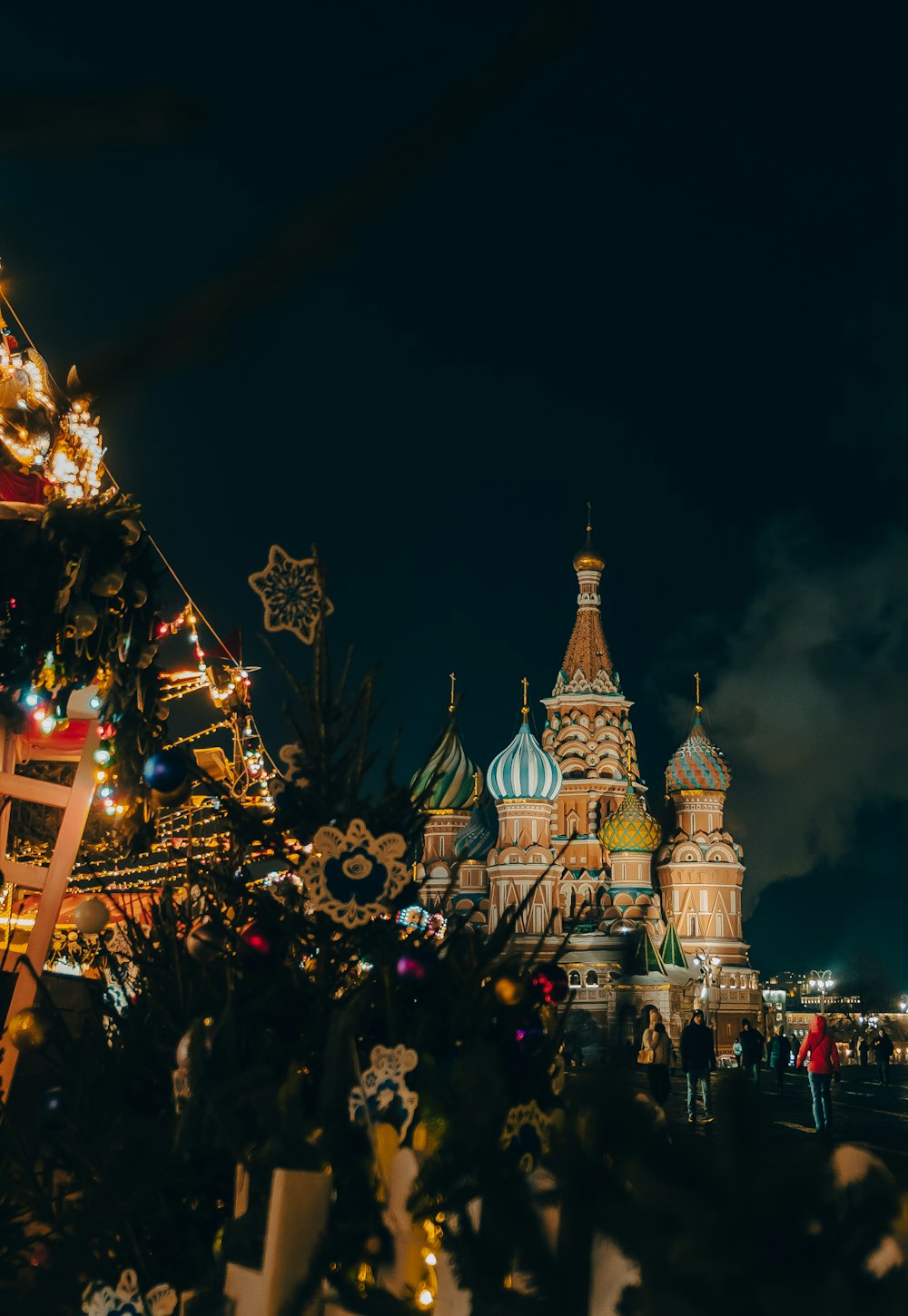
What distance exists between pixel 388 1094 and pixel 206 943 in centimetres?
119

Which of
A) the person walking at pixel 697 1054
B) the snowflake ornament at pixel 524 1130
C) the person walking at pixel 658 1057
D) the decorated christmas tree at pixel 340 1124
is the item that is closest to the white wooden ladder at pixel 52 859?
the decorated christmas tree at pixel 340 1124

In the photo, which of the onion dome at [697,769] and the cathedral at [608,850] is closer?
the cathedral at [608,850]

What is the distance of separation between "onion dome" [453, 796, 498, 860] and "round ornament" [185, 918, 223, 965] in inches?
2216

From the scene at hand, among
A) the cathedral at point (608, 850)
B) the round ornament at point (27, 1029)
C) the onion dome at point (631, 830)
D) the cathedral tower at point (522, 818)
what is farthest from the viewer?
the onion dome at point (631, 830)

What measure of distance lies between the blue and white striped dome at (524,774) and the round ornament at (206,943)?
192 ft

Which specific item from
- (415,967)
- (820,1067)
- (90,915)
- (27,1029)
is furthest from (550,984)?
(820,1067)

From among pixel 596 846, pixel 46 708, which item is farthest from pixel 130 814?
pixel 596 846

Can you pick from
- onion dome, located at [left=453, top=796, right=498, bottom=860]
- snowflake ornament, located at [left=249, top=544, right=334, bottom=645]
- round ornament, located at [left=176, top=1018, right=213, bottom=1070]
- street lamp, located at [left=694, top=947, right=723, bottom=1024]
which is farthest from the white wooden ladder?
onion dome, located at [left=453, top=796, right=498, bottom=860]

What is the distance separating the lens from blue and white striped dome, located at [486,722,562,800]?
206 feet

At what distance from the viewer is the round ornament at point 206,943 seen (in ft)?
14.6

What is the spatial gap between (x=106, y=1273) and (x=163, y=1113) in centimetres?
45

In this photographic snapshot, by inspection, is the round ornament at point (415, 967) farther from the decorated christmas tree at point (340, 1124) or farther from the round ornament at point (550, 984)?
the round ornament at point (550, 984)

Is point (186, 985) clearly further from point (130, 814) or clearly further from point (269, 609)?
point (130, 814)

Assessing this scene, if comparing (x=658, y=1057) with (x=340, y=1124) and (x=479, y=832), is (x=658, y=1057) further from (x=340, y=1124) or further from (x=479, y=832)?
(x=479, y=832)
